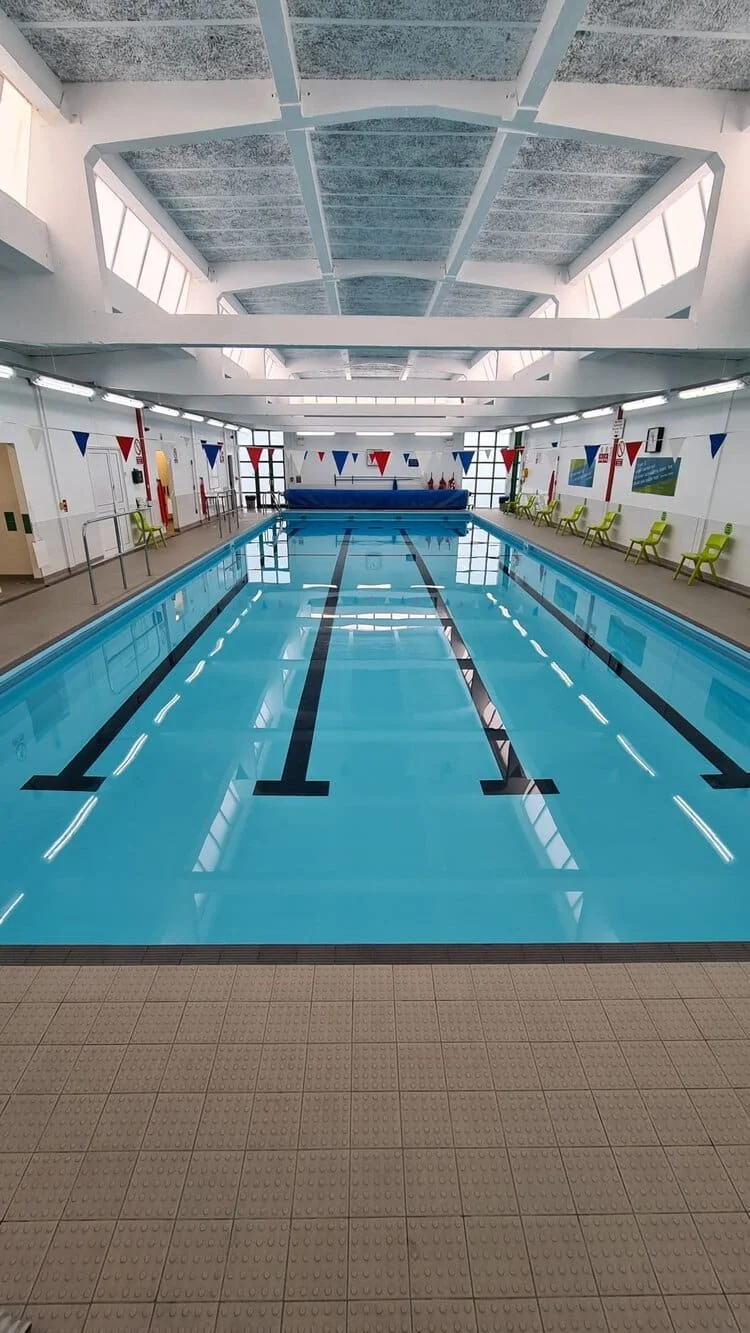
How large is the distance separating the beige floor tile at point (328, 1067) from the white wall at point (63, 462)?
8.51 meters

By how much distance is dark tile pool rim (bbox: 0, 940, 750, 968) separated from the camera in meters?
2.38

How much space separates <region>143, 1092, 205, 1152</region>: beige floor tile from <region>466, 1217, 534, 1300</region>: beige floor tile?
691mm

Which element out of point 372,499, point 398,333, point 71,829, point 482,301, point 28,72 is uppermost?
point 482,301

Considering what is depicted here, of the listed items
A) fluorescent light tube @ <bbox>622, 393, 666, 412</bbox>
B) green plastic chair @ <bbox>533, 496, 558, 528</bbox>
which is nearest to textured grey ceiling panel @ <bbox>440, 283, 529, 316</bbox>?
fluorescent light tube @ <bbox>622, 393, 666, 412</bbox>

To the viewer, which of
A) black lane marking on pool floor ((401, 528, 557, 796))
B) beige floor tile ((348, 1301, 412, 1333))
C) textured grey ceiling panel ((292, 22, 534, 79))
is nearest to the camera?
beige floor tile ((348, 1301, 412, 1333))

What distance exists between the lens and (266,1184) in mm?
1562

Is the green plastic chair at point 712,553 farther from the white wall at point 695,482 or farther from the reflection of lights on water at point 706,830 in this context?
the reflection of lights on water at point 706,830

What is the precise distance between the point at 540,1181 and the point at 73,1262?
4.02 feet

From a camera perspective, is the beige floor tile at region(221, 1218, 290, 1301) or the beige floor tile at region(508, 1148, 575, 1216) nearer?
the beige floor tile at region(221, 1218, 290, 1301)

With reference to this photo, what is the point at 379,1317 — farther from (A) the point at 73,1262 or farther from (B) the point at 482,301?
(B) the point at 482,301

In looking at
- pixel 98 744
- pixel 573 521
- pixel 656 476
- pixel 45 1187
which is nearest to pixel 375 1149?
pixel 45 1187

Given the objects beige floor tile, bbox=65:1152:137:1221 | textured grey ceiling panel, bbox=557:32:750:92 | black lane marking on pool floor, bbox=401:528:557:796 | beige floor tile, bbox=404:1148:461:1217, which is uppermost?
textured grey ceiling panel, bbox=557:32:750:92

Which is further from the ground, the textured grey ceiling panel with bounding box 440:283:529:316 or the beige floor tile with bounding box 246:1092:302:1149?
the textured grey ceiling panel with bounding box 440:283:529:316

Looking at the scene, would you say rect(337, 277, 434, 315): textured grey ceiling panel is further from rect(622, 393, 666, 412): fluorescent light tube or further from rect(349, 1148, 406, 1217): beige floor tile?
rect(349, 1148, 406, 1217): beige floor tile
